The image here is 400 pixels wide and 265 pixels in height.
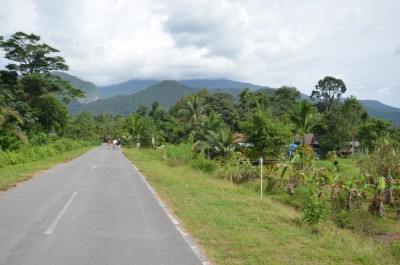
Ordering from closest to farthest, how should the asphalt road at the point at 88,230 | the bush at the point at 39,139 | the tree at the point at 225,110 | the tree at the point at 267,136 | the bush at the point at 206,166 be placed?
the asphalt road at the point at 88,230
the bush at the point at 206,166
the tree at the point at 267,136
the bush at the point at 39,139
the tree at the point at 225,110

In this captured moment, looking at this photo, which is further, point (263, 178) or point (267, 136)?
point (267, 136)

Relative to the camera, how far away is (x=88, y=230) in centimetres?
733

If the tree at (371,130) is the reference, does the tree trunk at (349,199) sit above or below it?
below

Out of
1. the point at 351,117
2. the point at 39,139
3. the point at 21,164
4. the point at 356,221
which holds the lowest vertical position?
the point at 356,221

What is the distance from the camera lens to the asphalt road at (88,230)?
18.8ft

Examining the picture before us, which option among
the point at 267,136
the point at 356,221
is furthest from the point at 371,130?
the point at 356,221

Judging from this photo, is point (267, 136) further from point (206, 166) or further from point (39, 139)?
point (39, 139)

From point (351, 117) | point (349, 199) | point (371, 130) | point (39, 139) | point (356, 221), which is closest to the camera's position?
point (356, 221)

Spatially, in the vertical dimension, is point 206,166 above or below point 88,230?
below

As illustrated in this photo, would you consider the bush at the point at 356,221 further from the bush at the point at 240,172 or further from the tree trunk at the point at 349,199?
the bush at the point at 240,172

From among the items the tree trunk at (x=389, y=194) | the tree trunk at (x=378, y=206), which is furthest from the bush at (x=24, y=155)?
the tree trunk at (x=389, y=194)

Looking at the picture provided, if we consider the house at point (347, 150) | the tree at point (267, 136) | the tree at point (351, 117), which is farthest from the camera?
the house at point (347, 150)

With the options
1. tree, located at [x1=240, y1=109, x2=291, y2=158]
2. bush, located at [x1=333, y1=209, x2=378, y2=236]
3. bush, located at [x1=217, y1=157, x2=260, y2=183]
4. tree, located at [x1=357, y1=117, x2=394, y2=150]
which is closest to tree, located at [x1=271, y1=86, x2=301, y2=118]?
tree, located at [x1=357, y1=117, x2=394, y2=150]

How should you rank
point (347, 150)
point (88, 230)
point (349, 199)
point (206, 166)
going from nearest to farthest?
point (88, 230)
point (349, 199)
point (206, 166)
point (347, 150)
